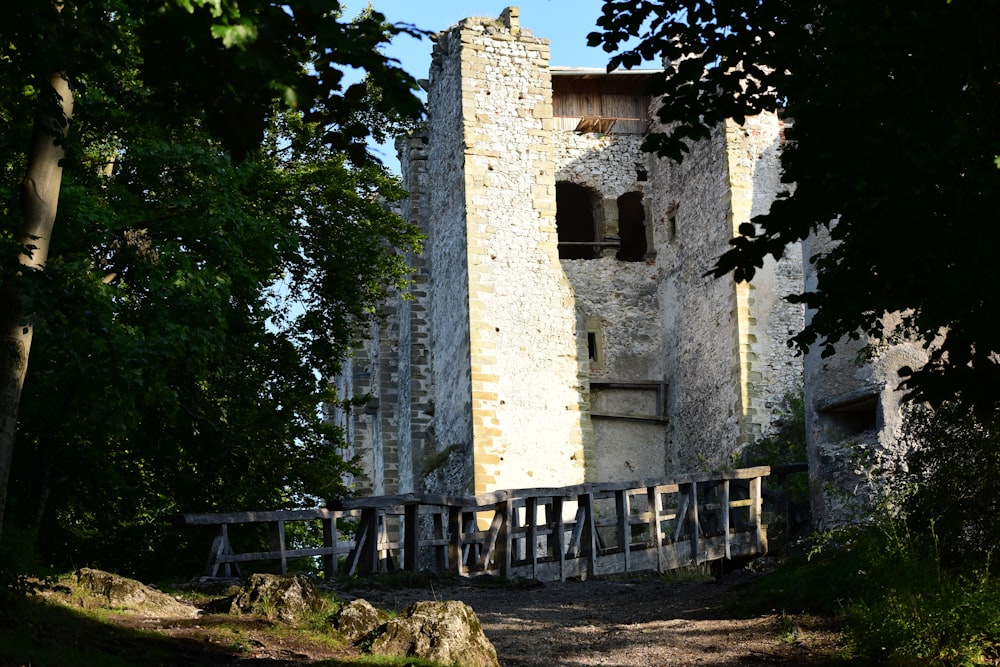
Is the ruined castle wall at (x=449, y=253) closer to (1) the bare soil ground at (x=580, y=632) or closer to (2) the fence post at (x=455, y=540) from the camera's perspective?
(2) the fence post at (x=455, y=540)

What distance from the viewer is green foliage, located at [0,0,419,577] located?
7.67 meters

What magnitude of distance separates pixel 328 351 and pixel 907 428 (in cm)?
1096

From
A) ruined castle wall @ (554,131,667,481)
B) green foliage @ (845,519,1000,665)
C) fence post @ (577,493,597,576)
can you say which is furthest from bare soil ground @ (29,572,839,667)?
ruined castle wall @ (554,131,667,481)

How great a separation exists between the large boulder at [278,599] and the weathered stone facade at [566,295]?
1202 cm

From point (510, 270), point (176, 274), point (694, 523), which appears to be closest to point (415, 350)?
point (510, 270)

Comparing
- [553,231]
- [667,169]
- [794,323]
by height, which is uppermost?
[667,169]

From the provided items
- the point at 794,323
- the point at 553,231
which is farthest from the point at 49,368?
the point at 794,323

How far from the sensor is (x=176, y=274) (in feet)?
53.5

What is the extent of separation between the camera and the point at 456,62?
86.1ft

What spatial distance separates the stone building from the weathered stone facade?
1.5 inches

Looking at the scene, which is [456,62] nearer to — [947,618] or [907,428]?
[907,428]

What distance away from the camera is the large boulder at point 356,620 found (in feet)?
36.5

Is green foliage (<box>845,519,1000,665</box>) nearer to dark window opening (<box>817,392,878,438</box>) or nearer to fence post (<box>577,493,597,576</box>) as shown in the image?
dark window opening (<box>817,392,878,438</box>)

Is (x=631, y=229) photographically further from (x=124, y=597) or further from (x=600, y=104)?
(x=124, y=597)
